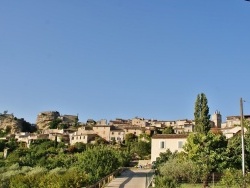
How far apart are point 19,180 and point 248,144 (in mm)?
22586

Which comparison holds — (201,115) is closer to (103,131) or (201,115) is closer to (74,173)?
(74,173)

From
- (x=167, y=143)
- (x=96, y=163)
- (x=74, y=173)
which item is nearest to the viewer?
(x=74, y=173)

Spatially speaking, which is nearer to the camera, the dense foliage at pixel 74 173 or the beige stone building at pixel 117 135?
the dense foliage at pixel 74 173

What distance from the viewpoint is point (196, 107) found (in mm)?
69688

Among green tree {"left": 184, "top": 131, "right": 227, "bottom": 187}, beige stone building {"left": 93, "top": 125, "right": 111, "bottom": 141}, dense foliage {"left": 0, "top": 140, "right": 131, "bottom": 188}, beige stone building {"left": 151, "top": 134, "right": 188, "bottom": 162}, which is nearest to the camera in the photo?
dense foliage {"left": 0, "top": 140, "right": 131, "bottom": 188}

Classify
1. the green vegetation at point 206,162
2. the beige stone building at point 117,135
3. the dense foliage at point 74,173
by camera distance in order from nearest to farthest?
the dense foliage at point 74,173 < the green vegetation at point 206,162 < the beige stone building at point 117,135

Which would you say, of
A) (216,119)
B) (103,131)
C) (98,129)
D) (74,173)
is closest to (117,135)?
(103,131)

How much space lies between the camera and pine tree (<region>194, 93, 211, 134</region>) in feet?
202

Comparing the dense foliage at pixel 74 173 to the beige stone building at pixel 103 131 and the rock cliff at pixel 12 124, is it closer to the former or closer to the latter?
the beige stone building at pixel 103 131

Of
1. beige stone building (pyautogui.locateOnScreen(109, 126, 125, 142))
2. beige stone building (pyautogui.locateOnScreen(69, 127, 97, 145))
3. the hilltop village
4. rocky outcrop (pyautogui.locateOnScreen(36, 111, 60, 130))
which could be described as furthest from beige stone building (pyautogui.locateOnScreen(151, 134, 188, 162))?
rocky outcrop (pyautogui.locateOnScreen(36, 111, 60, 130))

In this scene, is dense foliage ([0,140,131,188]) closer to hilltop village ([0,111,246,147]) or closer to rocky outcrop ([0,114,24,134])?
hilltop village ([0,111,246,147])

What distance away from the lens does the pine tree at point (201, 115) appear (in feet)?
202

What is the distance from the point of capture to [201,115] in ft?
216

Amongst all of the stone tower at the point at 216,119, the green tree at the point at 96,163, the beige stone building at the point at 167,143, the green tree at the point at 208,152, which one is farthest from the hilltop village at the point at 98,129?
the green tree at the point at 96,163
